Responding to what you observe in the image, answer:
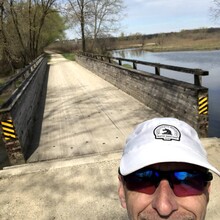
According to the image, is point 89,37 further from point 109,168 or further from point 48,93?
point 109,168

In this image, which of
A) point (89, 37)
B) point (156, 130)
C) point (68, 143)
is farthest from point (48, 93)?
point (89, 37)

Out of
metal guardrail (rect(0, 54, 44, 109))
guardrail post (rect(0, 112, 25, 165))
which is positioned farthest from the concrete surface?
metal guardrail (rect(0, 54, 44, 109))

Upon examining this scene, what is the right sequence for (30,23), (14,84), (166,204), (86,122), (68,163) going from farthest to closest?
(30,23) → (86,122) → (14,84) → (68,163) → (166,204)

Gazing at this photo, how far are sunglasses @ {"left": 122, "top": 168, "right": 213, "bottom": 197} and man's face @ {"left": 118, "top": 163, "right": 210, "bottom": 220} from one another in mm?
16

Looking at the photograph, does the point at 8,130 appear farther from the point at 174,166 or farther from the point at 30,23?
the point at 30,23

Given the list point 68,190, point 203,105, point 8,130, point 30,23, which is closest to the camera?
point 68,190

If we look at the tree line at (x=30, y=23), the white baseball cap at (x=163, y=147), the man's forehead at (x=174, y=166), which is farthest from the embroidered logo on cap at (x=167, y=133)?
the tree line at (x=30, y=23)

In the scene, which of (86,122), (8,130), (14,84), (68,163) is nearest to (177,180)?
(68,163)

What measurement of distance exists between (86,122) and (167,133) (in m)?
7.73

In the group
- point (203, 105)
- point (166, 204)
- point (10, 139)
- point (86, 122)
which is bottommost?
point (86, 122)

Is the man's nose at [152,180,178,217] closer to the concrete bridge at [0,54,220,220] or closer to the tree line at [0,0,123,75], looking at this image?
the concrete bridge at [0,54,220,220]

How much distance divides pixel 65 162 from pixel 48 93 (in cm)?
984

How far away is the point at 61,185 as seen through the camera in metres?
4.89

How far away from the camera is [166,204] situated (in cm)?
116
